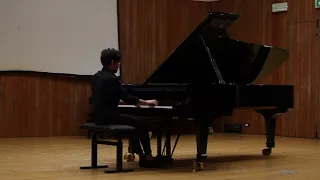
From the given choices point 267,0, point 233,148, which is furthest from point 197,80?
point 267,0

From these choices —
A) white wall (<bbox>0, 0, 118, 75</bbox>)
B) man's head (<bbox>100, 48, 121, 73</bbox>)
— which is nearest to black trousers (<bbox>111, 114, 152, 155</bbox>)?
man's head (<bbox>100, 48, 121, 73</bbox>)

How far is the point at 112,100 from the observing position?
5238 mm

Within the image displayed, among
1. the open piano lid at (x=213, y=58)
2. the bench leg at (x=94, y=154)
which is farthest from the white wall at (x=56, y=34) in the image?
the bench leg at (x=94, y=154)

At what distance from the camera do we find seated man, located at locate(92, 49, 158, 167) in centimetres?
521

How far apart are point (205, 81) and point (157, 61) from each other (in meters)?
5.32

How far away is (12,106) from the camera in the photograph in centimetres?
934

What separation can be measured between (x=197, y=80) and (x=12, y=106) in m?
4.81

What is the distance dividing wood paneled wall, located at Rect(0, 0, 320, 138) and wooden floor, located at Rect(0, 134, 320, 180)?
0.66 m

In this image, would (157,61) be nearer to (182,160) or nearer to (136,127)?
(182,160)

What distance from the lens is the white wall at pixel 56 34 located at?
9188mm

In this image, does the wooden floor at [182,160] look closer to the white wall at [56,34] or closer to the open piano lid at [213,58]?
the open piano lid at [213,58]

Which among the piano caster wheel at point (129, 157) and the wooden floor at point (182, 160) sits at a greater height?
the piano caster wheel at point (129, 157)

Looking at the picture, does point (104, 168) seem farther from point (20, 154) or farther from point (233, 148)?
point (233, 148)

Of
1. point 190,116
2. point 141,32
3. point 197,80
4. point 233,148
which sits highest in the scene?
point 141,32
